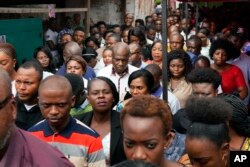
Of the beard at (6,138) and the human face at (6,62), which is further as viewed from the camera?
the human face at (6,62)

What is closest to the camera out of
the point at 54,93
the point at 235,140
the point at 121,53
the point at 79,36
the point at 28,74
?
the point at 235,140

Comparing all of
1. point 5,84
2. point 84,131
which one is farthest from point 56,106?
point 5,84

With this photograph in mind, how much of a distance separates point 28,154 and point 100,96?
197 cm

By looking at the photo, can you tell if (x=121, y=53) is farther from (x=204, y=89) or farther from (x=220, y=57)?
(x=204, y=89)

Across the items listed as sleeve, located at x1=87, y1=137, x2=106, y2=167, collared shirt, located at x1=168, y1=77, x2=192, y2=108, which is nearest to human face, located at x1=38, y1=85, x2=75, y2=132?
sleeve, located at x1=87, y1=137, x2=106, y2=167

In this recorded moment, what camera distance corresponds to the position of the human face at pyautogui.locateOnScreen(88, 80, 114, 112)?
207 inches

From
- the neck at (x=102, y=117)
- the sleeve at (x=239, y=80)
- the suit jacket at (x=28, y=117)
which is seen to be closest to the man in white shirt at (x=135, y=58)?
the sleeve at (x=239, y=80)

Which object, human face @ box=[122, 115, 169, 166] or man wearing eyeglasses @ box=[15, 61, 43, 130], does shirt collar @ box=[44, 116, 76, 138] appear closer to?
man wearing eyeglasses @ box=[15, 61, 43, 130]

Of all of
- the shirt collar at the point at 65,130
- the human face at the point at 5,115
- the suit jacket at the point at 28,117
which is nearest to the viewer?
the human face at the point at 5,115

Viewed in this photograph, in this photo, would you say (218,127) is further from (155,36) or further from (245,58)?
(155,36)

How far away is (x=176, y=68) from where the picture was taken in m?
7.46

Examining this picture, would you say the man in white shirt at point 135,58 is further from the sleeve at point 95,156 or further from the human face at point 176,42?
the sleeve at point 95,156

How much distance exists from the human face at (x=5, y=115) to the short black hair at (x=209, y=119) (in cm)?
106

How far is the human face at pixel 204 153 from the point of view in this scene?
3521 millimetres
